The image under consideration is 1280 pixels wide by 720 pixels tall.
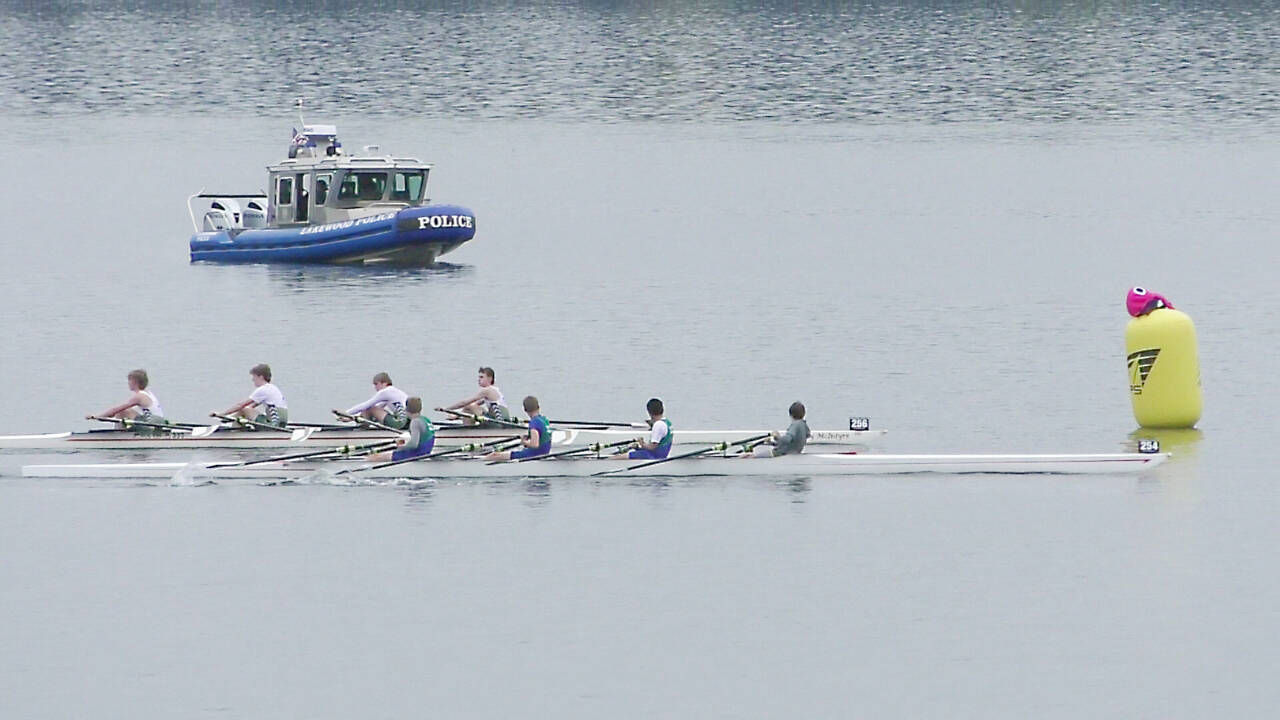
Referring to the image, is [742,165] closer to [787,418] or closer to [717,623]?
[787,418]

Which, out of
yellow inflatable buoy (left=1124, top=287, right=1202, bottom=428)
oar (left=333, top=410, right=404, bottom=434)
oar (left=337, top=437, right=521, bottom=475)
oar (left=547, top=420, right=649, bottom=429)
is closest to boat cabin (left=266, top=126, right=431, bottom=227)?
oar (left=547, top=420, right=649, bottom=429)

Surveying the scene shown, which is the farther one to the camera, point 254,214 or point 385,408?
point 254,214

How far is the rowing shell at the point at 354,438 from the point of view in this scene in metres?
34.2

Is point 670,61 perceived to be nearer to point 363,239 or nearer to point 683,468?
point 363,239

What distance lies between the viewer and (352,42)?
13288 cm

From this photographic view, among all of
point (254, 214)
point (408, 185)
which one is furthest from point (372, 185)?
point (254, 214)

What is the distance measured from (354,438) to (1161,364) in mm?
14202

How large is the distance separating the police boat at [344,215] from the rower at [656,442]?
92.2 feet

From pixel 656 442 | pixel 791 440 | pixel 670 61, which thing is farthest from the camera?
pixel 670 61

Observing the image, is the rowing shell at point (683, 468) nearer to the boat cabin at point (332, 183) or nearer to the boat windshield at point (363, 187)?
the boat cabin at point (332, 183)

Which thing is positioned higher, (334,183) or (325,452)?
(334,183)

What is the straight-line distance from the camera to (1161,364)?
36094 millimetres

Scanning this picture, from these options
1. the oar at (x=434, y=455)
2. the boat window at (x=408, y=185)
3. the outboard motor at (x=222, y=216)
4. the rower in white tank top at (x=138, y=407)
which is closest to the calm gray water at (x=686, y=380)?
the oar at (x=434, y=455)

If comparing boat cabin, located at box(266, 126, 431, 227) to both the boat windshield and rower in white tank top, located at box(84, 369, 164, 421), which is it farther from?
rower in white tank top, located at box(84, 369, 164, 421)
